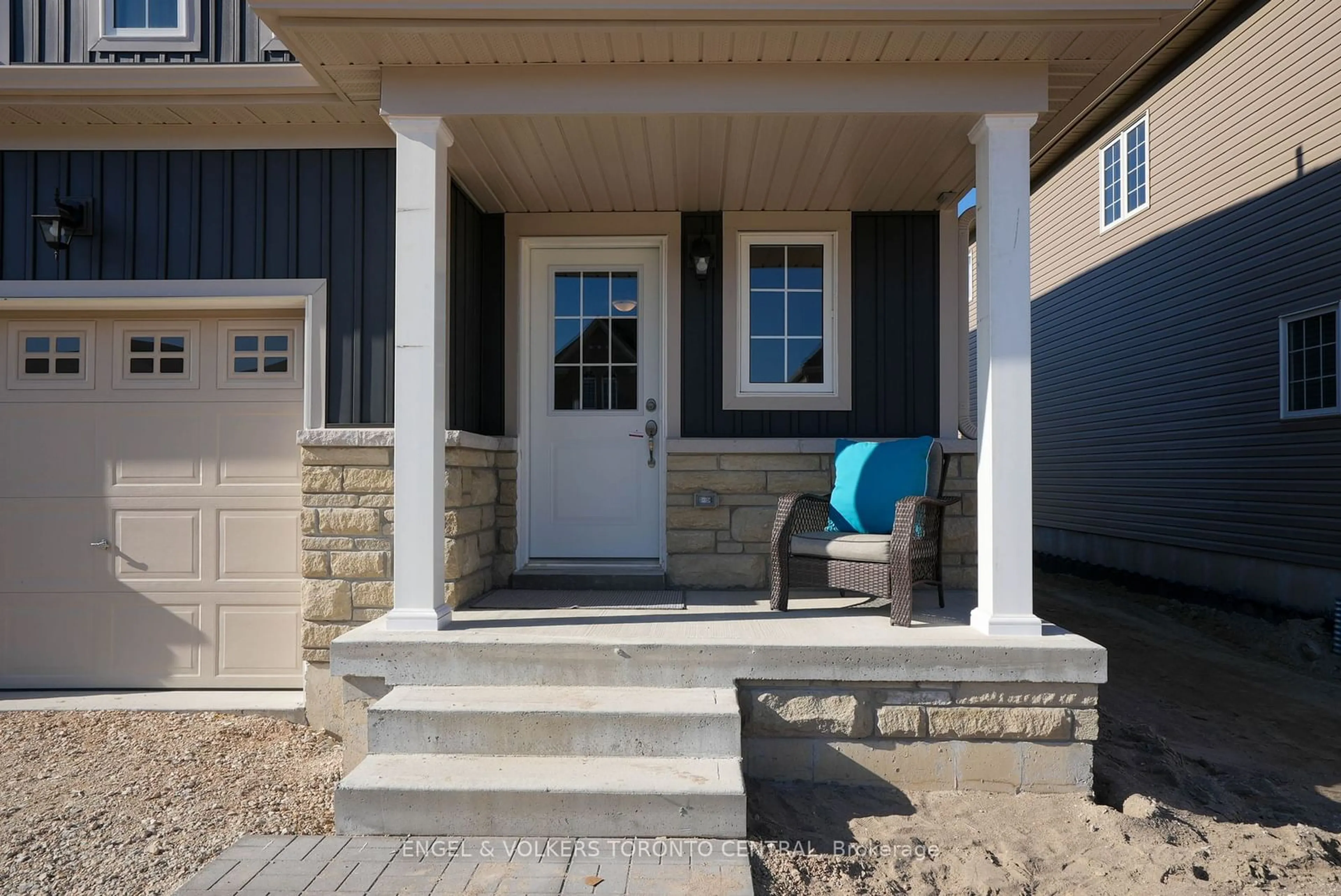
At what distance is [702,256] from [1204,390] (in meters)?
5.49

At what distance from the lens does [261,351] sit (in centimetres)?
458

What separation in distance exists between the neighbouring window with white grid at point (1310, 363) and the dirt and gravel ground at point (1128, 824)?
2698mm

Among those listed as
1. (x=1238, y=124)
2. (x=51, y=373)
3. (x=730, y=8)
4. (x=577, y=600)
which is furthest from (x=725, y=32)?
(x=1238, y=124)

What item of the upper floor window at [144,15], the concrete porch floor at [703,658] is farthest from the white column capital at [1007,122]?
the upper floor window at [144,15]

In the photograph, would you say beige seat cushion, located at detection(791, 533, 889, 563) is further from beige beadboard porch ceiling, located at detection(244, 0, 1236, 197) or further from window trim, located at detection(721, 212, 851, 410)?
beige beadboard porch ceiling, located at detection(244, 0, 1236, 197)

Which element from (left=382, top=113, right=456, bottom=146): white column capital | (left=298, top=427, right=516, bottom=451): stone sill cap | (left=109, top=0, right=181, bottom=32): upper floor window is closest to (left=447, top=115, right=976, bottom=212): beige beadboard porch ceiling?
(left=382, top=113, right=456, bottom=146): white column capital

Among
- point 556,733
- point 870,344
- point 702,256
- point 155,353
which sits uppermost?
point 702,256

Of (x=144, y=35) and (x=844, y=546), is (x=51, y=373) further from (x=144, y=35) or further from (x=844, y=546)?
(x=844, y=546)

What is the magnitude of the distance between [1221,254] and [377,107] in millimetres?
7014

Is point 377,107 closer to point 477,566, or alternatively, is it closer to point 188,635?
point 477,566

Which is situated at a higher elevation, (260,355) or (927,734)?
(260,355)

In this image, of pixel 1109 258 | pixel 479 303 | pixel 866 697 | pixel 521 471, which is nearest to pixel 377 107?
pixel 479 303

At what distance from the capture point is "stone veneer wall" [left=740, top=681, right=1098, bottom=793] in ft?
11.0

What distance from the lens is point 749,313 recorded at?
511 centimetres
